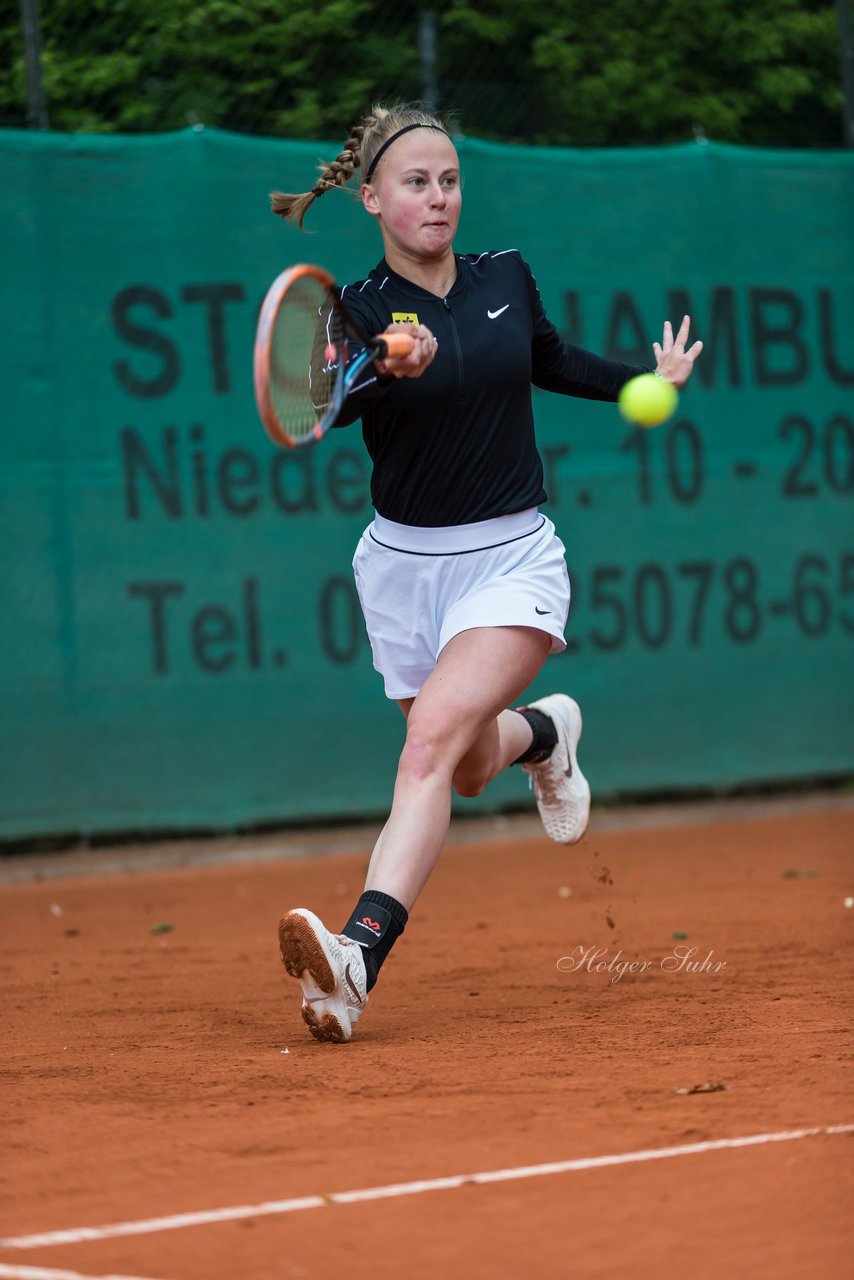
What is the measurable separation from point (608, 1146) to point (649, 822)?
180 inches

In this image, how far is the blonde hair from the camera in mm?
3803

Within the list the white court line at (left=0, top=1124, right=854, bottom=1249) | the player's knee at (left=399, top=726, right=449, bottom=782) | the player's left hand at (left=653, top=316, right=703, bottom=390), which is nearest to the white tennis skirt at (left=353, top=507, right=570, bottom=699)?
the player's knee at (left=399, top=726, right=449, bottom=782)

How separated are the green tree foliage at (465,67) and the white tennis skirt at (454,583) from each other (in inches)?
134

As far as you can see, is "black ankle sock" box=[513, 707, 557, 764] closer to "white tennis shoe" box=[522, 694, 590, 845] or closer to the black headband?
"white tennis shoe" box=[522, 694, 590, 845]

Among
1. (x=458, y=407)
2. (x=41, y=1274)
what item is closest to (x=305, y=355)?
(x=458, y=407)

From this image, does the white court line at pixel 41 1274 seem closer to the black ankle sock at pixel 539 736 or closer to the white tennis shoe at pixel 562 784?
the black ankle sock at pixel 539 736

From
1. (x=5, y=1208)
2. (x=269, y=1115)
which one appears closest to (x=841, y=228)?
(x=269, y=1115)

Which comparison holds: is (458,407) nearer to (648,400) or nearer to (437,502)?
(437,502)

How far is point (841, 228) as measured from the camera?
24.8 ft

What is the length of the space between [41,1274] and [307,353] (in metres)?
2.01

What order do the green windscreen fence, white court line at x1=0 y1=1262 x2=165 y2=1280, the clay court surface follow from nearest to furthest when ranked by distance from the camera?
white court line at x1=0 y1=1262 x2=165 y2=1280
the clay court surface
the green windscreen fence

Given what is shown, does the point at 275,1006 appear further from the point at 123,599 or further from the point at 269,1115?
the point at 123,599

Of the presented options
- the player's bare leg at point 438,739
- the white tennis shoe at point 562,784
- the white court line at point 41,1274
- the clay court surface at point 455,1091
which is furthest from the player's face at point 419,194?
the white court line at point 41,1274

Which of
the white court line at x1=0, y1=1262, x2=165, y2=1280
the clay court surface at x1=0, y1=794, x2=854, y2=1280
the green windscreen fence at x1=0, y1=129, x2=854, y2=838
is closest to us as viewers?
the white court line at x1=0, y1=1262, x2=165, y2=1280
